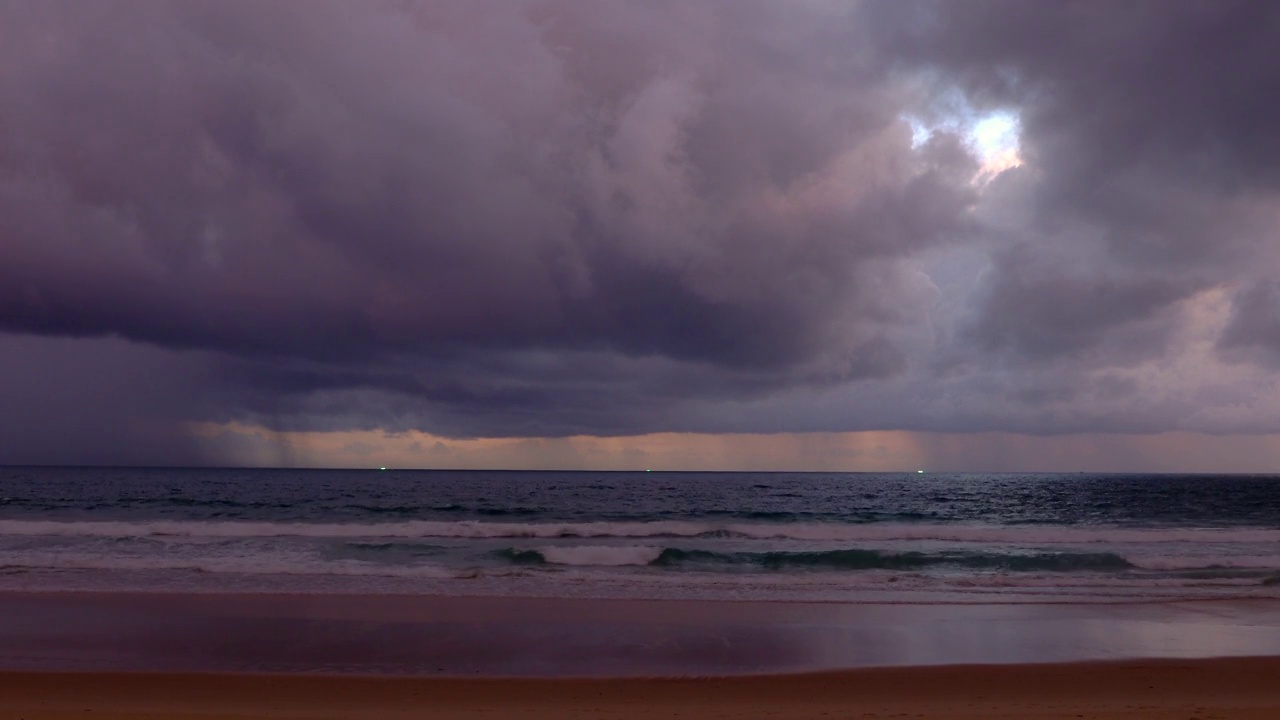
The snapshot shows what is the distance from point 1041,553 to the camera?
26.9 m

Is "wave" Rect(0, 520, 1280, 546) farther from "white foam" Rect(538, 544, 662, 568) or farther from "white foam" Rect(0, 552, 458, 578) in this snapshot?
"white foam" Rect(0, 552, 458, 578)

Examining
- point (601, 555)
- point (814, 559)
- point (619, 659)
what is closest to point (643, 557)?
point (601, 555)

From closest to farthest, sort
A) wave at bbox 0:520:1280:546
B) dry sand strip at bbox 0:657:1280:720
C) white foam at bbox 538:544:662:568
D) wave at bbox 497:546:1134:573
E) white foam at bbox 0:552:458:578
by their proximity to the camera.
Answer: dry sand strip at bbox 0:657:1280:720 → white foam at bbox 0:552:458:578 → wave at bbox 497:546:1134:573 → white foam at bbox 538:544:662:568 → wave at bbox 0:520:1280:546

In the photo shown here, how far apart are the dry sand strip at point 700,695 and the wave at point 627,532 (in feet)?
70.6

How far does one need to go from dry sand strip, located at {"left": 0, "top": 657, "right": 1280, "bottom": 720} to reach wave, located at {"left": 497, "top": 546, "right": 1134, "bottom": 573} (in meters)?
12.9

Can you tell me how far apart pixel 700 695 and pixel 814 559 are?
53.3ft

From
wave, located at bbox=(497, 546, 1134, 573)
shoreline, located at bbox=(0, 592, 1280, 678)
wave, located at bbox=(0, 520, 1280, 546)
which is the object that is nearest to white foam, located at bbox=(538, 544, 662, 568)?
wave, located at bbox=(497, 546, 1134, 573)

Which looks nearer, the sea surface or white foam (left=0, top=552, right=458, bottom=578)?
the sea surface

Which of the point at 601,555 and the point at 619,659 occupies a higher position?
the point at 619,659

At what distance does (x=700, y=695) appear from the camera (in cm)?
962

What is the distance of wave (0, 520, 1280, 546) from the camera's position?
3250 centimetres

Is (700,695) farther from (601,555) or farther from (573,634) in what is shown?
(601,555)

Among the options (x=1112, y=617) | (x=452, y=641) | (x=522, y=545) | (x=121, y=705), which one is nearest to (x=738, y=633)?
(x=452, y=641)

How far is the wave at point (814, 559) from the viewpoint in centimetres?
2392
